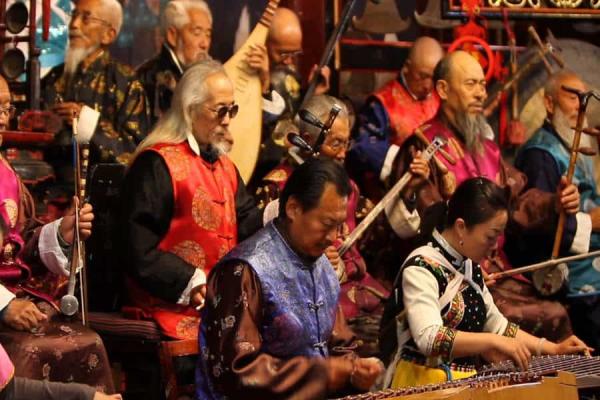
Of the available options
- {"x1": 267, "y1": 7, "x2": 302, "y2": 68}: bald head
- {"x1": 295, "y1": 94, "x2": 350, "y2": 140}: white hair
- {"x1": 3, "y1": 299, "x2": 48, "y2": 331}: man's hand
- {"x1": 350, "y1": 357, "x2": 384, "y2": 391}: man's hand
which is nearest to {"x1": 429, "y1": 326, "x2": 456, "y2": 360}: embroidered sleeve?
{"x1": 350, "y1": 357, "x2": 384, "y2": 391}: man's hand

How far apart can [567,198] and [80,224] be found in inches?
107

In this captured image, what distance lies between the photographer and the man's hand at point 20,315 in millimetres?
4695

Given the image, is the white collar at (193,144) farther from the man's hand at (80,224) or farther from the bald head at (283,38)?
the bald head at (283,38)

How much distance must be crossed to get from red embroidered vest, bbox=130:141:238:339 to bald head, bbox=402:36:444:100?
83.2 inches

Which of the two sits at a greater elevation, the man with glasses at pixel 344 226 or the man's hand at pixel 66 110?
the man's hand at pixel 66 110

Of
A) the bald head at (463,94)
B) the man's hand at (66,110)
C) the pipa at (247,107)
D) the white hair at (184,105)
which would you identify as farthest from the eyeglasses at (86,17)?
the bald head at (463,94)

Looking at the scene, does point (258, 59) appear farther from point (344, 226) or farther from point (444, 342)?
point (444, 342)

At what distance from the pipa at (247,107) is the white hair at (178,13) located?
32 cm

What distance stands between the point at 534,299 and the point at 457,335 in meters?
1.98

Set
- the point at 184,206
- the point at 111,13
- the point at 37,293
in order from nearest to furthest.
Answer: the point at 37,293 < the point at 184,206 < the point at 111,13

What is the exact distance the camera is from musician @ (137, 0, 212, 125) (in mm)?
6742

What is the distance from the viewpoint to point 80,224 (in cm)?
498

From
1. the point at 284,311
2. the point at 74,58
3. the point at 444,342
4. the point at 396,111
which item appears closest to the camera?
→ the point at 284,311

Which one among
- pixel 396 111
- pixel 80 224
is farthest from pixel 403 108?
pixel 80 224
